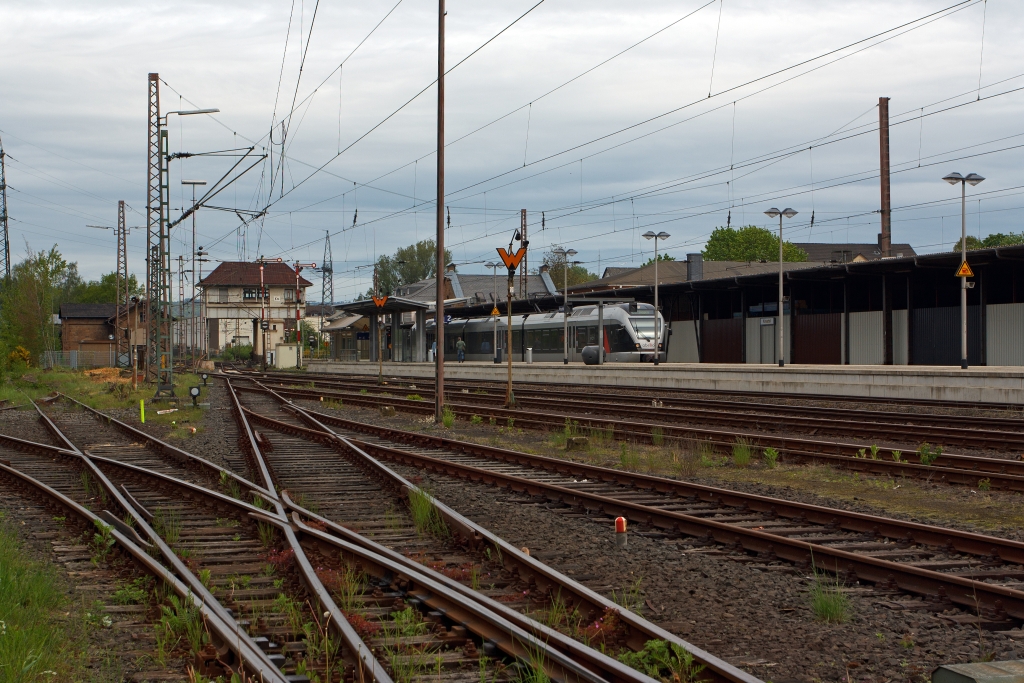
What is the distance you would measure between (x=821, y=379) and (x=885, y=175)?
667 inches

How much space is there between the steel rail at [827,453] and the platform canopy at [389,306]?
2648 centimetres

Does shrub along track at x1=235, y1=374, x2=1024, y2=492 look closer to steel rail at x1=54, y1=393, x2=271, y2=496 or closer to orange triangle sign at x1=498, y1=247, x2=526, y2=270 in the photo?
orange triangle sign at x1=498, y1=247, x2=526, y2=270

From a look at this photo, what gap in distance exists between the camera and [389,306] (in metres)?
51.2

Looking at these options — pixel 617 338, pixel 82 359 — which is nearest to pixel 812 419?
pixel 617 338

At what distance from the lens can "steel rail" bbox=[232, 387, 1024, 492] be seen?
39.9 feet

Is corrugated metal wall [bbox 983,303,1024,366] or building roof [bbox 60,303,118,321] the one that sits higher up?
building roof [bbox 60,303,118,321]

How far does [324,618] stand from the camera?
5.93m

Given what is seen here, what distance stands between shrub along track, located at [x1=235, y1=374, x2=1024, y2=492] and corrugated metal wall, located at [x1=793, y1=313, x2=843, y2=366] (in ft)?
61.2

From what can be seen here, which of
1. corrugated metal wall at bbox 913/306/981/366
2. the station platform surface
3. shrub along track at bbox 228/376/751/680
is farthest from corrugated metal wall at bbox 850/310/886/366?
shrub along track at bbox 228/376/751/680

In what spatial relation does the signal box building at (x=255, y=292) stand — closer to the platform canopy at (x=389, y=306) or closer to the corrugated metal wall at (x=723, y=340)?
the platform canopy at (x=389, y=306)

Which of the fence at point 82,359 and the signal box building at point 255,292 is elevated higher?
the signal box building at point 255,292

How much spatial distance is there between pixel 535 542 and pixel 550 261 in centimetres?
11419

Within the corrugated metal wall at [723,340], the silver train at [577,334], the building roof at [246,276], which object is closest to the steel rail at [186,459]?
the silver train at [577,334]

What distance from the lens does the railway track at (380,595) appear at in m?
5.16
